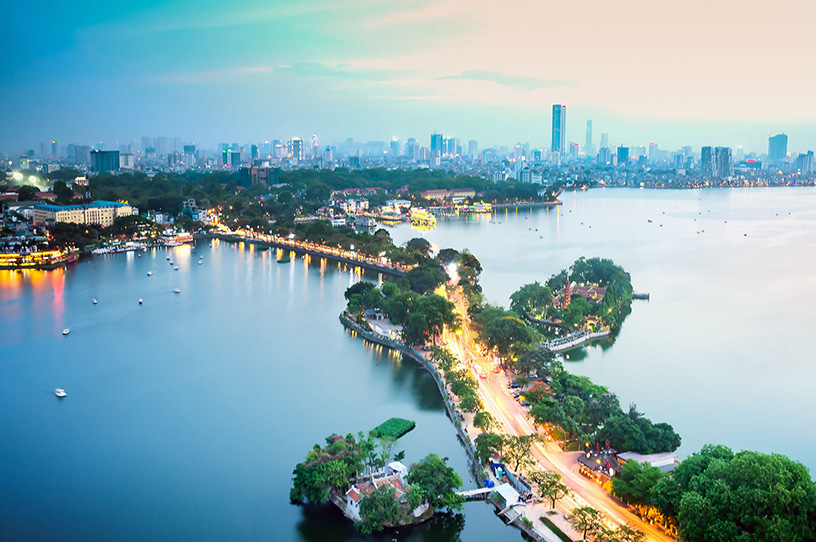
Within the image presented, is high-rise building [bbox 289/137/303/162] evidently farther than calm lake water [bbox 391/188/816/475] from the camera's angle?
Yes

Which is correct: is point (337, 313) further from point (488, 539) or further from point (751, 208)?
point (751, 208)

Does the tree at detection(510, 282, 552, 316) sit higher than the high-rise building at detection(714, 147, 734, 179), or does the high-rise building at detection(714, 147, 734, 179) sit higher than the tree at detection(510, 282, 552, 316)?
the high-rise building at detection(714, 147, 734, 179)

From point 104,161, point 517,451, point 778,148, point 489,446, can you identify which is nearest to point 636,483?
point 517,451

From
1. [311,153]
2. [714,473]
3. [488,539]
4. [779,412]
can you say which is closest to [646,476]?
[714,473]

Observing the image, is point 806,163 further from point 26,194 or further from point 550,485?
point 550,485

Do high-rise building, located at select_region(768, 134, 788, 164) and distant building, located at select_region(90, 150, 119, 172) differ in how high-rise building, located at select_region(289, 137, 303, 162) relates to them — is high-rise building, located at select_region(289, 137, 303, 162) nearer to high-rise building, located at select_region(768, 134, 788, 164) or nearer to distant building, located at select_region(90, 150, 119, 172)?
distant building, located at select_region(90, 150, 119, 172)

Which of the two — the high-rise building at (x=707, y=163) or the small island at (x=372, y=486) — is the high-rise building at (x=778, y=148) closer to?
the high-rise building at (x=707, y=163)

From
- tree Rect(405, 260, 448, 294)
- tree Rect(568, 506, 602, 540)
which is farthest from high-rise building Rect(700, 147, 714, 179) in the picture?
tree Rect(568, 506, 602, 540)
